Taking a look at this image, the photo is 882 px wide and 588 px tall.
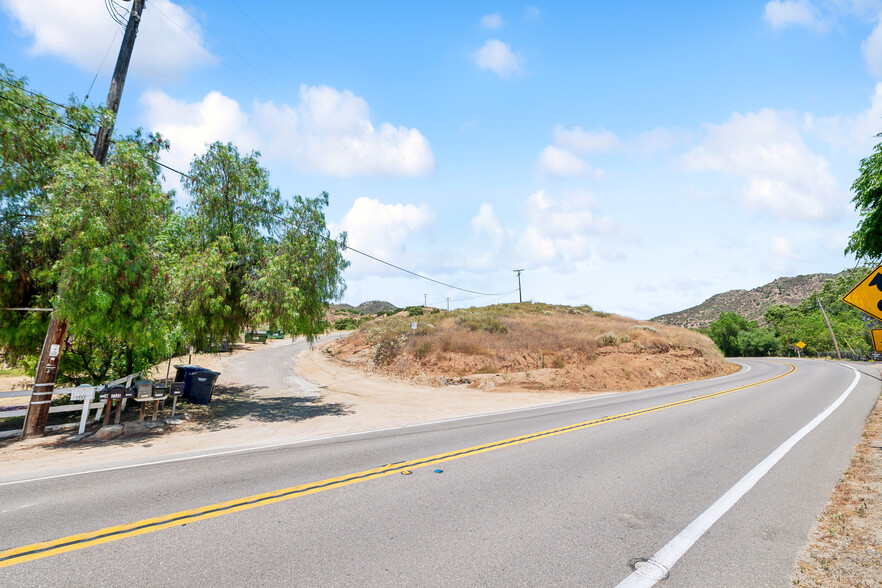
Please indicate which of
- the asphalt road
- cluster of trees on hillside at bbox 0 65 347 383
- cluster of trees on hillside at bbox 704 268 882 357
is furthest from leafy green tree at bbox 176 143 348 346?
cluster of trees on hillside at bbox 704 268 882 357

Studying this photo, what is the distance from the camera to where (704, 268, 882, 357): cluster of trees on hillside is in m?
61.3

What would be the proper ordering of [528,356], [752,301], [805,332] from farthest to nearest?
[752,301]
[805,332]
[528,356]

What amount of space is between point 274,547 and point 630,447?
7.02 meters

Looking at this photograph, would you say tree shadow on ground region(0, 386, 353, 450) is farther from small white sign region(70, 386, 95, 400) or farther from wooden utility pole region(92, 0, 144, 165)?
wooden utility pole region(92, 0, 144, 165)

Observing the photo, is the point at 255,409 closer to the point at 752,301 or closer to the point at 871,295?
the point at 871,295

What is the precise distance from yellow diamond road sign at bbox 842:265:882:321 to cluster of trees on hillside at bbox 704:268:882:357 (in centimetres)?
6708

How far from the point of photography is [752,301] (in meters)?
130

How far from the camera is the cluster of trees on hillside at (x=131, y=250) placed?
9.77m

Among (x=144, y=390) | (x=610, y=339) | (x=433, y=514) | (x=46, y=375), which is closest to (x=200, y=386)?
(x=144, y=390)

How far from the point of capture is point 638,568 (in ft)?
12.8

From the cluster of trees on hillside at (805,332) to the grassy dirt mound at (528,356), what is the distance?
150ft

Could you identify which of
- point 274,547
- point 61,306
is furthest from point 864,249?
point 61,306

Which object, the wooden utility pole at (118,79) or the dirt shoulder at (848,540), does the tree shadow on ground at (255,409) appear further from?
the dirt shoulder at (848,540)

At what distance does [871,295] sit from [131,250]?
15098mm
